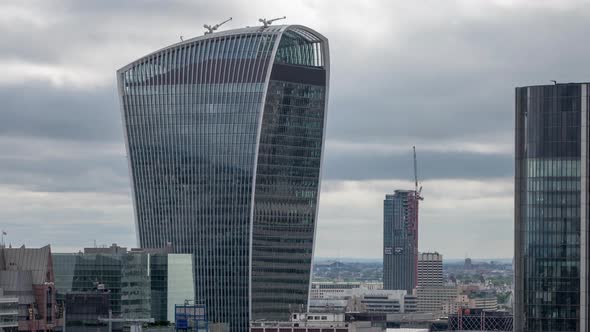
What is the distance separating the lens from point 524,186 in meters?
196

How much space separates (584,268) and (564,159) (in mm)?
12439

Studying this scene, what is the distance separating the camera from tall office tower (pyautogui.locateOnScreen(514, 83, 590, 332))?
192875mm

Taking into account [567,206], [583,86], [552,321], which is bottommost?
[552,321]

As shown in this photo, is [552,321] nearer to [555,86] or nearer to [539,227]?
[539,227]

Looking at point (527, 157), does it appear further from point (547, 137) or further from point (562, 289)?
point (562, 289)

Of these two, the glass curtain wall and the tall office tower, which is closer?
the tall office tower

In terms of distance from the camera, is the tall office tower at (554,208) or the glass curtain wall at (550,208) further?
the glass curtain wall at (550,208)

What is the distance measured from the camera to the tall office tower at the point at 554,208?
193 metres

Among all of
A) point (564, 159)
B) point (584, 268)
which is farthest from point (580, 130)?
point (584, 268)

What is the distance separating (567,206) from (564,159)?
5.31 m

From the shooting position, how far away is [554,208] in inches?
7643

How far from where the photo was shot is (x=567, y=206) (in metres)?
193

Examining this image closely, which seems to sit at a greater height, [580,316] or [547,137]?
[547,137]

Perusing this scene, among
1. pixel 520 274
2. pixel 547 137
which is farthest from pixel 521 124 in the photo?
pixel 520 274
